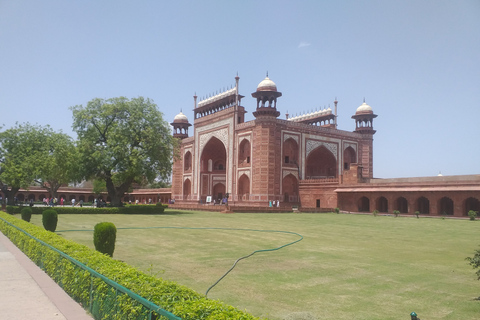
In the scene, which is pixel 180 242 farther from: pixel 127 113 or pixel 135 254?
pixel 127 113

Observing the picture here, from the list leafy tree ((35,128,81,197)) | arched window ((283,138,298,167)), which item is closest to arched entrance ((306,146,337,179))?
arched window ((283,138,298,167))

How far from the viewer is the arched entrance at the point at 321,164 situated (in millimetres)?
37844

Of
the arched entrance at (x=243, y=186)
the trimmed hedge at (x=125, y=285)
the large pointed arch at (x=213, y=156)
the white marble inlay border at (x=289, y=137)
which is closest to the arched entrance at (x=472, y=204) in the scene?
the white marble inlay border at (x=289, y=137)

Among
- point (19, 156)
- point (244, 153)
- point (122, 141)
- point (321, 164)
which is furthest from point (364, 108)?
point (19, 156)

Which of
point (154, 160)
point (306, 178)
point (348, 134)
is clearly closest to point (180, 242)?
point (154, 160)

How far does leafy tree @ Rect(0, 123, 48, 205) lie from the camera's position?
22.5 metres

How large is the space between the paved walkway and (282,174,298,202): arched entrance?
27.9m

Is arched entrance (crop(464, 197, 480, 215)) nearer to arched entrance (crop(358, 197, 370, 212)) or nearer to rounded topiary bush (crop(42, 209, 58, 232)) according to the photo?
arched entrance (crop(358, 197, 370, 212))

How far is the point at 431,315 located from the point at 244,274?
10.1 ft

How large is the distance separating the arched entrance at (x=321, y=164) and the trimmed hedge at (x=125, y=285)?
3255 centimetres

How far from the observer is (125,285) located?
156 inches

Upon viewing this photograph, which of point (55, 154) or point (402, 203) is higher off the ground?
point (55, 154)

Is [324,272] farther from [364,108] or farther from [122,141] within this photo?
[364,108]

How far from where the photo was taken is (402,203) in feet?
94.8
